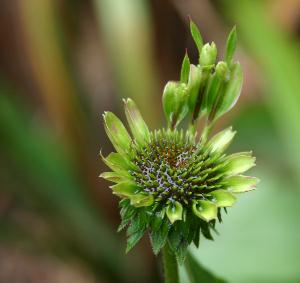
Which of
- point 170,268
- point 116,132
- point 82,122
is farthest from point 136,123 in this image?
point 82,122

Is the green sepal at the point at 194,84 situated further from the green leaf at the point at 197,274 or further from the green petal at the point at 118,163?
the green leaf at the point at 197,274

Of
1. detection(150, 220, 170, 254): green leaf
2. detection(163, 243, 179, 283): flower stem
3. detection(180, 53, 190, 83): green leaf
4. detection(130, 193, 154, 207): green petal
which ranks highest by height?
detection(180, 53, 190, 83): green leaf

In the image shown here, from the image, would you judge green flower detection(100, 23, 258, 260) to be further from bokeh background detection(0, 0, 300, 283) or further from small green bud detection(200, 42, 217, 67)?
bokeh background detection(0, 0, 300, 283)

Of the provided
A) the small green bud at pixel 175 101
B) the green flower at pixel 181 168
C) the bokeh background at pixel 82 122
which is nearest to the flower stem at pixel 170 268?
the green flower at pixel 181 168

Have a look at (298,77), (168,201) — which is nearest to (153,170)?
(168,201)

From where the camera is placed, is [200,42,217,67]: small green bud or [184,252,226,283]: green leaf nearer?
[200,42,217,67]: small green bud

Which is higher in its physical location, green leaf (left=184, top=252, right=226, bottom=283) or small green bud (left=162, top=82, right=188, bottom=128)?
small green bud (left=162, top=82, right=188, bottom=128)

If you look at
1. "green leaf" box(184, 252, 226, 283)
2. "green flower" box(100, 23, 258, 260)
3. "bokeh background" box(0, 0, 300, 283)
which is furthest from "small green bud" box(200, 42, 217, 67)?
"bokeh background" box(0, 0, 300, 283)
